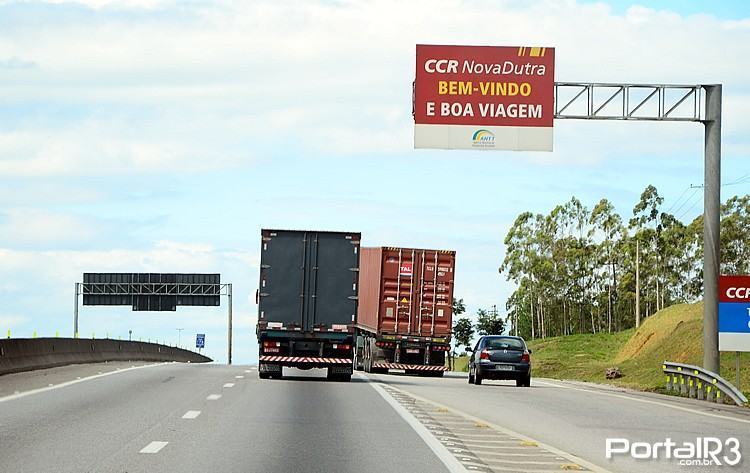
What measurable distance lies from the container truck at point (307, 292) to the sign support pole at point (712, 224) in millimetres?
8835

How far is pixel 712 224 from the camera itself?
3409 cm

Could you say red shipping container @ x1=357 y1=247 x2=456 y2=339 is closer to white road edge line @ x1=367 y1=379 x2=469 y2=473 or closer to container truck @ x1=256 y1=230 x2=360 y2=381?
container truck @ x1=256 y1=230 x2=360 y2=381

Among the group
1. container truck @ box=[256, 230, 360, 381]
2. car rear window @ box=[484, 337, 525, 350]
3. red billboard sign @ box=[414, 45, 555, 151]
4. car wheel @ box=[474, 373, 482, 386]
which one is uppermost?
red billboard sign @ box=[414, 45, 555, 151]

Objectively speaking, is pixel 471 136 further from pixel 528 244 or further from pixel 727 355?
pixel 528 244

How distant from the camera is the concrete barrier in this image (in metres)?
34.9

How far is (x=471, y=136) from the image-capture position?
35781 millimetres

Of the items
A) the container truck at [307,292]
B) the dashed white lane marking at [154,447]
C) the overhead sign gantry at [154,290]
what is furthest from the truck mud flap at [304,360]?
the overhead sign gantry at [154,290]

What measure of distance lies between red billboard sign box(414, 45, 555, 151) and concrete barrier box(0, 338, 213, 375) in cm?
1195

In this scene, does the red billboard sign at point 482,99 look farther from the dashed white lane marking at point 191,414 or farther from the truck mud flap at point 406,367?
the dashed white lane marking at point 191,414

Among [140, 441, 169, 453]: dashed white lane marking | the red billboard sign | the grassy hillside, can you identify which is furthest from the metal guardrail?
[140, 441, 169, 453]: dashed white lane marking

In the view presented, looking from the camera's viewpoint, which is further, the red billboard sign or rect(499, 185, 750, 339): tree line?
rect(499, 185, 750, 339): tree line

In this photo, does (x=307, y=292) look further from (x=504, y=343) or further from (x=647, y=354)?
(x=647, y=354)

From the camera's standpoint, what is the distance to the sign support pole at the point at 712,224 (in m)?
33.3

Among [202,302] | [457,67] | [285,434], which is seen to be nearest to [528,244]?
[202,302]
